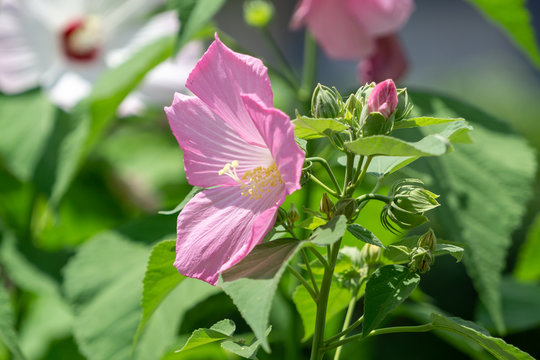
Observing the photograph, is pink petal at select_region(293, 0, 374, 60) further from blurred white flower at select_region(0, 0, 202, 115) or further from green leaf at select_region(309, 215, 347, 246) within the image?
green leaf at select_region(309, 215, 347, 246)

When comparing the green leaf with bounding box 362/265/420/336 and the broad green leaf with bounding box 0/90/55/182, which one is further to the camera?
the broad green leaf with bounding box 0/90/55/182

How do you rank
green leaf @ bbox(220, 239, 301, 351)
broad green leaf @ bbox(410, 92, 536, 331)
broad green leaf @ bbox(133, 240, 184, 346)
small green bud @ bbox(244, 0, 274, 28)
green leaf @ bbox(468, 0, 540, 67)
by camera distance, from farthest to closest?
small green bud @ bbox(244, 0, 274, 28), green leaf @ bbox(468, 0, 540, 67), broad green leaf @ bbox(410, 92, 536, 331), broad green leaf @ bbox(133, 240, 184, 346), green leaf @ bbox(220, 239, 301, 351)

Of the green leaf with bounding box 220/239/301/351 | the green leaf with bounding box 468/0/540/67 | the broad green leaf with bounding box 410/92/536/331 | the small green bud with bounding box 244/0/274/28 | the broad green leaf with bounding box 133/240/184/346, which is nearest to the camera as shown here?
the green leaf with bounding box 220/239/301/351

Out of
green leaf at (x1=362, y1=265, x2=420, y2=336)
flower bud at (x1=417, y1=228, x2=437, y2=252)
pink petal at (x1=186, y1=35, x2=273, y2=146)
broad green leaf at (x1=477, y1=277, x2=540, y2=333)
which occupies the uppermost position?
pink petal at (x1=186, y1=35, x2=273, y2=146)

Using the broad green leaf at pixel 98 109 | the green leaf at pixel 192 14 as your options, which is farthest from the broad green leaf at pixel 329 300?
the broad green leaf at pixel 98 109

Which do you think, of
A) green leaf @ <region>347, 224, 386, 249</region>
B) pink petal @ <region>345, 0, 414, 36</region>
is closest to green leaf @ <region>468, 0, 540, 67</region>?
pink petal @ <region>345, 0, 414, 36</region>

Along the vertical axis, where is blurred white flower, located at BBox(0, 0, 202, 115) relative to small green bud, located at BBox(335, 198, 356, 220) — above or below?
below

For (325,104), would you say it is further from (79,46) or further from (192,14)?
(79,46)
